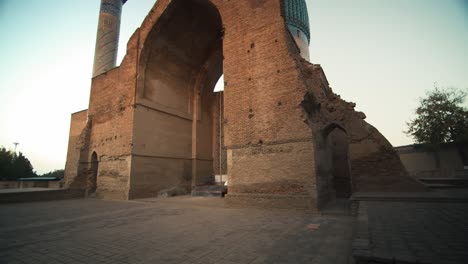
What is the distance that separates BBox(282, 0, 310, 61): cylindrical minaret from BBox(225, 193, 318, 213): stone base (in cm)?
2258

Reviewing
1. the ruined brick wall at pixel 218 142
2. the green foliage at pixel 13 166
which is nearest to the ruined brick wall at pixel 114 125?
the ruined brick wall at pixel 218 142

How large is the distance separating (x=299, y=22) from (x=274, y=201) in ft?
84.6

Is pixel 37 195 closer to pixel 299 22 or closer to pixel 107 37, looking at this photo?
pixel 107 37

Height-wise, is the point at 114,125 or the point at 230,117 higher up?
the point at 114,125

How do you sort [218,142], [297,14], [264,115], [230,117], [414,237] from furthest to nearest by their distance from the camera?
[297,14]
[218,142]
[230,117]
[264,115]
[414,237]

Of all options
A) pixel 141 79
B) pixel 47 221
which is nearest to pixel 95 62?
pixel 141 79

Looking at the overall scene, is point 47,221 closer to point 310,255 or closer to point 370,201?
point 310,255

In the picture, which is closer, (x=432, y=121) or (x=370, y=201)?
(x=370, y=201)

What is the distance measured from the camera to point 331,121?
870 centimetres

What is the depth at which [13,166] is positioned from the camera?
32.3 m

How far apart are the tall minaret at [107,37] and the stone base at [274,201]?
1661 centimetres

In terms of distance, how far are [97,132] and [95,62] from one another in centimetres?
789

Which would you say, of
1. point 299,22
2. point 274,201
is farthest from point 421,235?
point 299,22

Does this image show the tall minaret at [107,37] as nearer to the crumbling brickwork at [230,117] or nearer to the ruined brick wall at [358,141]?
the crumbling brickwork at [230,117]
